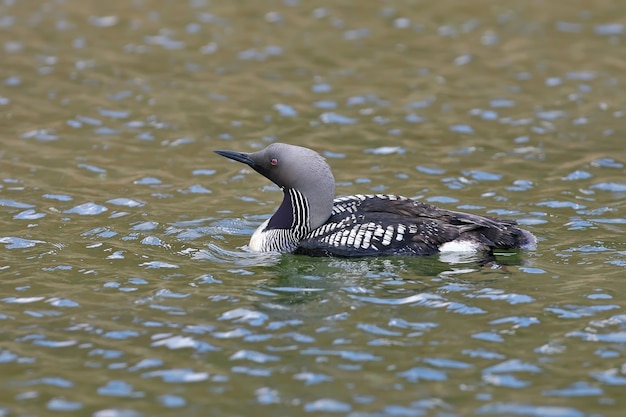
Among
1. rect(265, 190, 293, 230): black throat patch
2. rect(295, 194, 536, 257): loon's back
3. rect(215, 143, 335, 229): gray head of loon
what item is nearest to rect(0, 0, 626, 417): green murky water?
rect(295, 194, 536, 257): loon's back

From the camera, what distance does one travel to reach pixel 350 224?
337 inches

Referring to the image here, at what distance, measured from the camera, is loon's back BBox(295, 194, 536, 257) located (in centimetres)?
842

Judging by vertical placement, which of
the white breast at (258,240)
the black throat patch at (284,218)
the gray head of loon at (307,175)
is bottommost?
the white breast at (258,240)

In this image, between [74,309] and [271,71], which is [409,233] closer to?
[74,309]

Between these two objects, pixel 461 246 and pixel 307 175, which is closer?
pixel 461 246

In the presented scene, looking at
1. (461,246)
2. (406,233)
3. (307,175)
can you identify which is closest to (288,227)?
(307,175)

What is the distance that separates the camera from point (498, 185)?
1080 cm

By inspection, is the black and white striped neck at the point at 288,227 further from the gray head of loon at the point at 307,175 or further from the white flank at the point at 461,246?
the white flank at the point at 461,246

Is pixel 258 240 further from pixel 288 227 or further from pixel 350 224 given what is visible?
pixel 350 224

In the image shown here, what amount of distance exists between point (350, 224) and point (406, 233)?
0.46 metres

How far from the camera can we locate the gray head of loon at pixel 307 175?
8.70 metres

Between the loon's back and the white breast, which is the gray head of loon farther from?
the white breast

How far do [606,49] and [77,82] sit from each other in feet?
24.5

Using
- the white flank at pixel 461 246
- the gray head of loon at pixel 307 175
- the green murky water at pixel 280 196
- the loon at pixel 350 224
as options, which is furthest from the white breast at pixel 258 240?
the white flank at pixel 461 246
